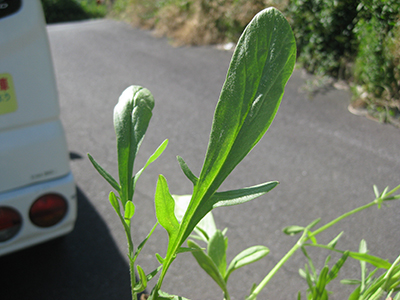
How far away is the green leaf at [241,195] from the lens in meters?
0.51

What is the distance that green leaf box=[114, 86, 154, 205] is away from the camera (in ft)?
1.94

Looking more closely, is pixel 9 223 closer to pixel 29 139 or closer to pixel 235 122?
pixel 29 139

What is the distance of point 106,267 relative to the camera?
2332mm

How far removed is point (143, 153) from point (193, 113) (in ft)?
3.72

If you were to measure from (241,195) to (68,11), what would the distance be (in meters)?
17.9

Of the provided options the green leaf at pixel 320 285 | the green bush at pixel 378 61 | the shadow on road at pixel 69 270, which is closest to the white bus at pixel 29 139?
the shadow on road at pixel 69 270

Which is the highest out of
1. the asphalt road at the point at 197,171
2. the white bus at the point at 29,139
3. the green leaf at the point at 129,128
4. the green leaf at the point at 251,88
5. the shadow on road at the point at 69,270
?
the green leaf at the point at 251,88

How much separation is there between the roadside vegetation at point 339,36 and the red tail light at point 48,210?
1816 millimetres

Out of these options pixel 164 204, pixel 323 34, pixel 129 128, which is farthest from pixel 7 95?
pixel 323 34

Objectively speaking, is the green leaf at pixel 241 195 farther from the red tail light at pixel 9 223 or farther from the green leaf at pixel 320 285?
the red tail light at pixel 9 223

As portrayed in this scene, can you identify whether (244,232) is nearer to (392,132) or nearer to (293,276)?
(293,276)

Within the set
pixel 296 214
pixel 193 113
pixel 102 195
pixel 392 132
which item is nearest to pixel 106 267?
pixel 102 195

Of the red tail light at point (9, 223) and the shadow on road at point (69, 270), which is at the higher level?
the red tail light at point (9, 223)

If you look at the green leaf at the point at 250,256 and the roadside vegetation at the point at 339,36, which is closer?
the green leaf at the point at 250,256
